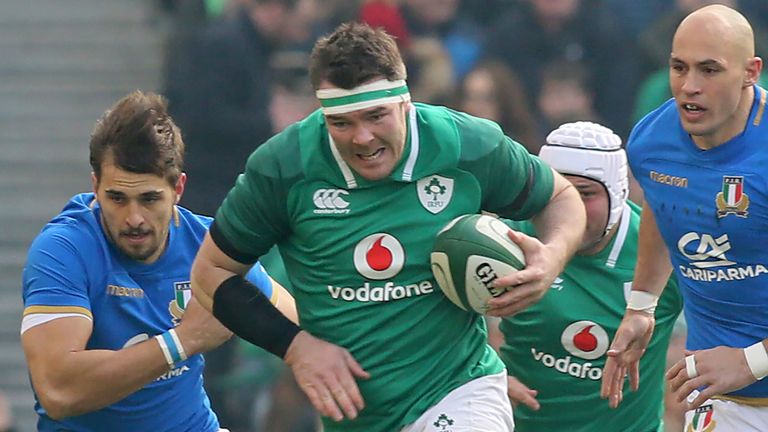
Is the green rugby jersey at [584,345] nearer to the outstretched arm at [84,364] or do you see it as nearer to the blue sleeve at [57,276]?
the outstretched arm at [84,364]

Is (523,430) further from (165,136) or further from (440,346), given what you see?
(165,136)

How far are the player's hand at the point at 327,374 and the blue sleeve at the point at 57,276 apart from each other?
0.96 metres

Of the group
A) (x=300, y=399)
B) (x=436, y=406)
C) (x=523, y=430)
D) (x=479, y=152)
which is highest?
(x=479, y=152)

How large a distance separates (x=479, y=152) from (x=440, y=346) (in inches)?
28.7

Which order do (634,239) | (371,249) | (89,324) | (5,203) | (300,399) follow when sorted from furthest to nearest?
(5,203) < (300,399) < (634,239) < (89,324) < (371,249)

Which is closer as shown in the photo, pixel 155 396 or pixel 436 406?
pixel 436 406

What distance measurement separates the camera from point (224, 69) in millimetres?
11039

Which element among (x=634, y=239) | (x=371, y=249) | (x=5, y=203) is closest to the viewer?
(x=371, y=249)

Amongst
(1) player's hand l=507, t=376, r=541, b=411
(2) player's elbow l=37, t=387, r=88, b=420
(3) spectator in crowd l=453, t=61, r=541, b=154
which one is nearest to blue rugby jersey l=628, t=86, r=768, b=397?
(1) player's hand l=507, t=376, r=541, b=411

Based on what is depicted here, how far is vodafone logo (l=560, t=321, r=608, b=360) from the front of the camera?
6.89 meters

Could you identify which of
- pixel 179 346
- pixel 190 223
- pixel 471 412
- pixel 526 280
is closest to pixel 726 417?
pixel 471 412

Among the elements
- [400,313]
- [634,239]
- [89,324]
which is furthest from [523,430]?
[89,324]

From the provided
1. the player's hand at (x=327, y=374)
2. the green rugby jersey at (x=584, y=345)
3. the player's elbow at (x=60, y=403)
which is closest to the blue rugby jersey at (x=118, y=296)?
the player's elbow at (x=60, y=403)

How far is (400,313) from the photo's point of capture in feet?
19.4
